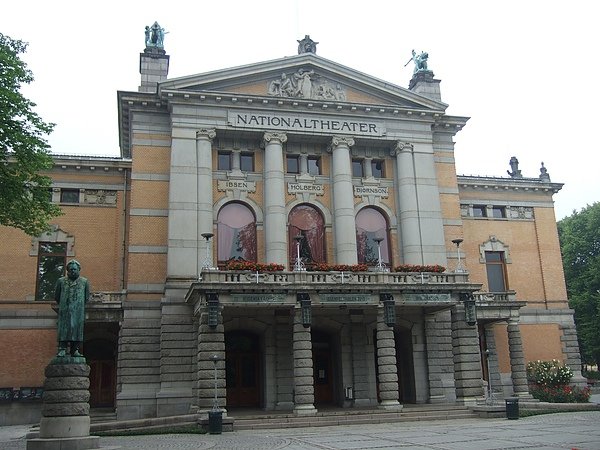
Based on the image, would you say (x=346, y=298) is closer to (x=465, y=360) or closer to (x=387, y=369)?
(x=387, y=369)

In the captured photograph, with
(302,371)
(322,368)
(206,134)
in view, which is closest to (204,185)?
(206,134)

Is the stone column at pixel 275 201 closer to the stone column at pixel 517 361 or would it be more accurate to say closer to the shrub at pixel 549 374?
the stone column at pixel 517 361

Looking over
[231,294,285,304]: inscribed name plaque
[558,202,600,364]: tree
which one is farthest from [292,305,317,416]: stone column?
[558,202,600,364]: tree

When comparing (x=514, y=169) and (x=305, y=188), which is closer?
(x=305, y=188)

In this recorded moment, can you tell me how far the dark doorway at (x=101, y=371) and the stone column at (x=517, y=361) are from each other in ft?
72.9

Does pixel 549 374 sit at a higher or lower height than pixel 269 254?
lower

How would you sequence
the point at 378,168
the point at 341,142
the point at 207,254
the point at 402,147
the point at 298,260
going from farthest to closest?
the point at 378,168, the point at 402,147, the point at 341,142, the point at 207,254, the point at 298,260

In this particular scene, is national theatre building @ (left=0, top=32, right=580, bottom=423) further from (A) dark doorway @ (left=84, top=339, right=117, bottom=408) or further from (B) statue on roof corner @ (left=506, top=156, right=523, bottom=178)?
(B) statue on roof corner @ (left=506, top=156, right=523, bottom=178)

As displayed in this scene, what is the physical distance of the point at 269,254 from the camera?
3381 cm

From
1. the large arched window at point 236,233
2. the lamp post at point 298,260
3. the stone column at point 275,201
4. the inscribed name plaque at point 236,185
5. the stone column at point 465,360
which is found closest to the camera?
the stone column at point 465,360

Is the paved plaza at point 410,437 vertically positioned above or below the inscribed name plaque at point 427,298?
below

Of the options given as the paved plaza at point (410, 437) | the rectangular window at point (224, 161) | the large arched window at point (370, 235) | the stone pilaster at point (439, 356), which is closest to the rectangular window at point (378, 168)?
the large arched window at point (370, 235)

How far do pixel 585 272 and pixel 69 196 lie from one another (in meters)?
44.1

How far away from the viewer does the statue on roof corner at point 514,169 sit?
45.7m
